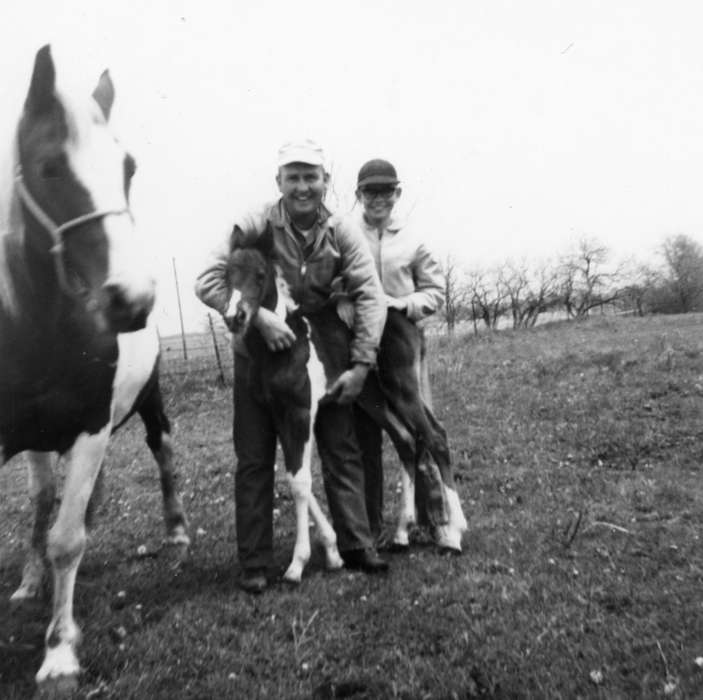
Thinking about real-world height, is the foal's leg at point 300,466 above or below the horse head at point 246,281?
below

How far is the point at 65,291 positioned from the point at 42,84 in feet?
3.28

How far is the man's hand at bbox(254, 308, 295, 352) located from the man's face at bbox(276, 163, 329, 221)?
0.84m

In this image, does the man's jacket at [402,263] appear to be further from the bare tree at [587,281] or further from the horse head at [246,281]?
the bare tree at [587,281]

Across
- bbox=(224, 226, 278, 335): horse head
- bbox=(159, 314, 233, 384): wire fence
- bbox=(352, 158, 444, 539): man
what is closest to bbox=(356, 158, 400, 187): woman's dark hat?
bbox=(352, 158, 444, 539): man

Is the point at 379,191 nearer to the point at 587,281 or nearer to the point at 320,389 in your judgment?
the point at 320,389

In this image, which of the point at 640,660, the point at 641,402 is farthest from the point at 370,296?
the point at 641,402

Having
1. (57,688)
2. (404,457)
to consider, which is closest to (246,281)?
(404,457)

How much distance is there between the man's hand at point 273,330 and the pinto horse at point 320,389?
0.08 m

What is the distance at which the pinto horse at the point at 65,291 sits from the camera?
335 cm

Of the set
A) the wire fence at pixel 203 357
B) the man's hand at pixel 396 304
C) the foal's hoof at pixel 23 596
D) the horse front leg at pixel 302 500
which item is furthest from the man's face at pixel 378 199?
the wire fence at pixel 203 357

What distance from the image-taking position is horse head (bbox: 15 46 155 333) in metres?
3.31

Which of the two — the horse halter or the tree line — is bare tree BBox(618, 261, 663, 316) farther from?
the horse halter

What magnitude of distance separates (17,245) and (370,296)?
8.43ft

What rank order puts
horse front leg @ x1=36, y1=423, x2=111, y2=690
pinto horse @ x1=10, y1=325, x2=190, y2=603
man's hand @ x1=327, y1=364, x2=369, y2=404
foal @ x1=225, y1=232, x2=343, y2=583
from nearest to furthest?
horse front leg @ x1=36, y1=423, x2=111, y2=690 → pinto horse @ x1=10, y1=325, x2=190, y2=603 → foal @ x1=225, y1=232, x2=343, y2=583 → man's hand @ x1=327, y1=364, x2=369, y2=404
